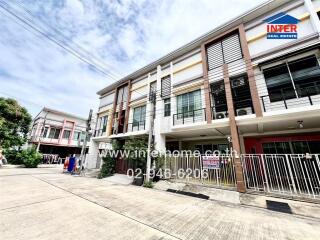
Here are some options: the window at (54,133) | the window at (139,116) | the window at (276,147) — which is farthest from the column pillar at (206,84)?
the window at (54,133)

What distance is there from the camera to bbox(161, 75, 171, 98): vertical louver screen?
11734 millimetres

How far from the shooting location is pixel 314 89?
22.6ft

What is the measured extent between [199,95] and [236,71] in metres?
2.59

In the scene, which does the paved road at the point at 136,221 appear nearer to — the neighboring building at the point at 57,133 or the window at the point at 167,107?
the window at the point at 167,107

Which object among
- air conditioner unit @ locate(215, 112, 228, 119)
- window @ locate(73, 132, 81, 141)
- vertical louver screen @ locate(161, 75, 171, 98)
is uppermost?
vertical louver screen @ locate(161, 75, 171, 98)

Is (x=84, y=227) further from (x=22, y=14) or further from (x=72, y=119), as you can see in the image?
(x=72, y=119)

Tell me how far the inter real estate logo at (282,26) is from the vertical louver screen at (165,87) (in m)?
6.80

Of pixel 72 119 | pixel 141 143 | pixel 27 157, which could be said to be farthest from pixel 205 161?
pixel 72 119

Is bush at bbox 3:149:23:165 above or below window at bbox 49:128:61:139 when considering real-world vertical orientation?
below

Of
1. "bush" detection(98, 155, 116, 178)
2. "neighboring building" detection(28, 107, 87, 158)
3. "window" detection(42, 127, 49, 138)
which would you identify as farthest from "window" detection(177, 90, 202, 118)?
"window" detection(42, 127, 49, 138)

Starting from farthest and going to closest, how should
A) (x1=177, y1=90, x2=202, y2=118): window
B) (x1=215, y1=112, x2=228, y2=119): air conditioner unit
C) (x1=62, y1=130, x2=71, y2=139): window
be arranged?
(x1=62, y1=130, x2=71, y2=139): window
(x1=177, y1=90, x2=202, y2=118): window
(x1=215, y1=112, x2=228, y2=119): air conditioner unit

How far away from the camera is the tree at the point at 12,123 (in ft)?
50.2

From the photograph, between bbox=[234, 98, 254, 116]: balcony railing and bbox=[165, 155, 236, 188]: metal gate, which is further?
bbox=[234, 98, 254, 116]: balcony railing

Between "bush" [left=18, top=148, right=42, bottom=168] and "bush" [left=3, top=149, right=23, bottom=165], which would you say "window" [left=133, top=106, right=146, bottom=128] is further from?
"bush" [left=3, top=149, right=23, bottom=165]
